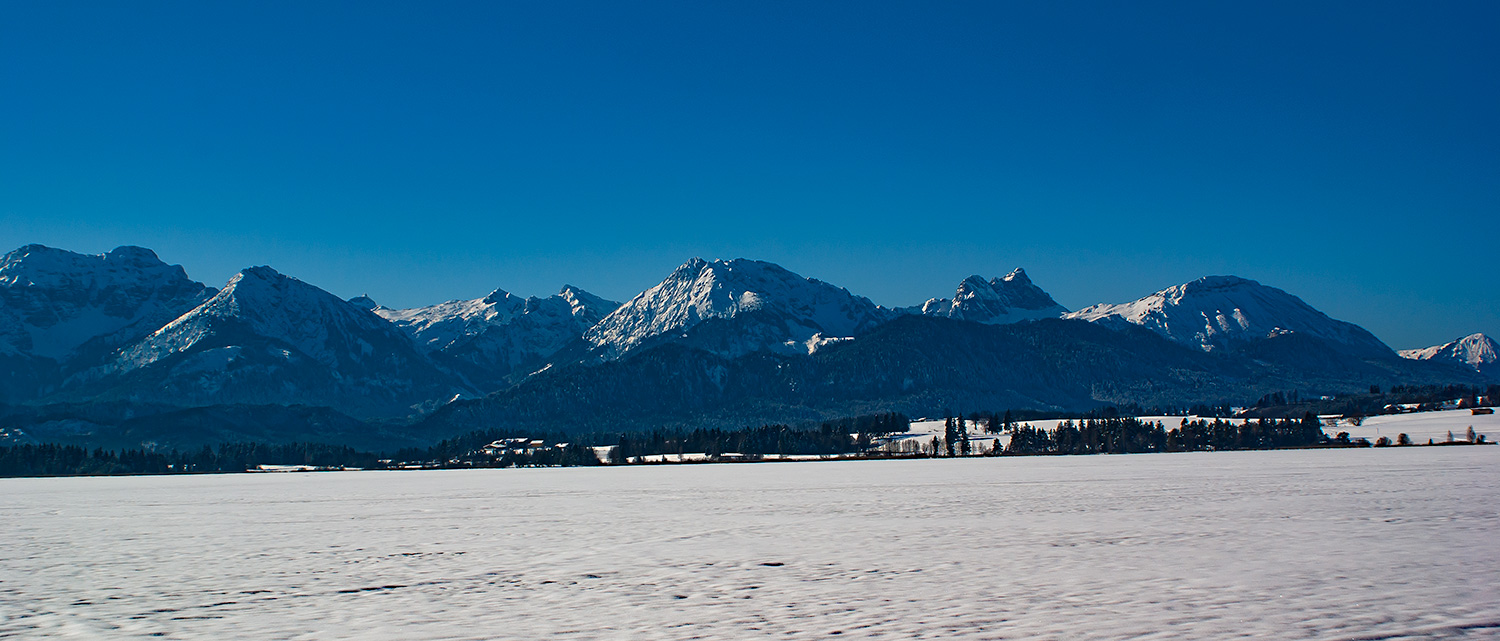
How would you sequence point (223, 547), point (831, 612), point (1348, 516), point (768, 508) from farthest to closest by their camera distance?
point (768, 508) < point (1348, 516) < point (223, 547) < point (831, 612)

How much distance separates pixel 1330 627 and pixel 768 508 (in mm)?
54308

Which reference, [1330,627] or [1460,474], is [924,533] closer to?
[1330,627]

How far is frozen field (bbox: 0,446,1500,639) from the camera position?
1033 inches

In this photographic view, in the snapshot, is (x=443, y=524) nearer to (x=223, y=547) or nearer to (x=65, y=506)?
(x=223, y=547)

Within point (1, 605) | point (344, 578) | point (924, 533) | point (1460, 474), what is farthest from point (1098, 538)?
point (1460, 474)

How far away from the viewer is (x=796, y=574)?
119 feet

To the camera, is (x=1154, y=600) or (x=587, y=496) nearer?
(x=1154, y=600)

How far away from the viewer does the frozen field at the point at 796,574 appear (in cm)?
2625

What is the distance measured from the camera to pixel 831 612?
2798cm

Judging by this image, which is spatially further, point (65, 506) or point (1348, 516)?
point (65, 506)

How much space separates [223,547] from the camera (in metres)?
51.9

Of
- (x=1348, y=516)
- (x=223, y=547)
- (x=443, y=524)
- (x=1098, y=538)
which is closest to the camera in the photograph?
(x=1098, y=538)

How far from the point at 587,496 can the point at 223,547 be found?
5322 cm

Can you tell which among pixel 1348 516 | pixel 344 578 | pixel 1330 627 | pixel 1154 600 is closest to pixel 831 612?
pixel 1154 600
